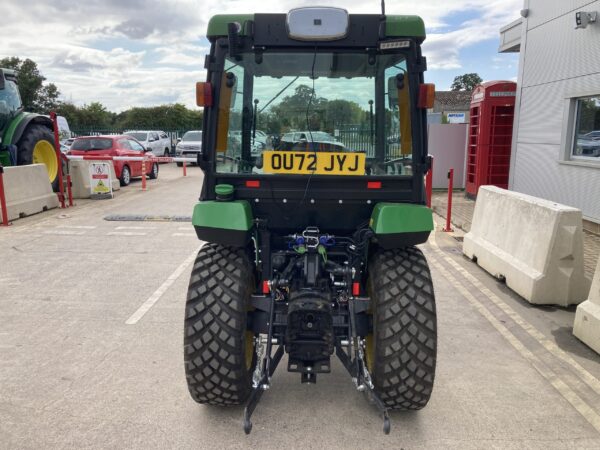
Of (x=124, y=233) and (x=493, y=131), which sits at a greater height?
(x=493, y=131)

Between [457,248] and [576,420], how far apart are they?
4.97 meters

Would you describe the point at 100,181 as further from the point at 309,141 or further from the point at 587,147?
the point at 587,147

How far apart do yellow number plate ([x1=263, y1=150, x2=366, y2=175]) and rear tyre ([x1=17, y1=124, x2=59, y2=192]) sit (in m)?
10.2

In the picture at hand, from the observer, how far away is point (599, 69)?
8.45m

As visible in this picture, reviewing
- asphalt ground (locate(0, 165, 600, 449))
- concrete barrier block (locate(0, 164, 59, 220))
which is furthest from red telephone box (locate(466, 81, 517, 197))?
concrete barrier block (locate(0, 164, 59, 220))

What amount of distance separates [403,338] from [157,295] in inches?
146

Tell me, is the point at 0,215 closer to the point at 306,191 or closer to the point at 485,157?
the point at 306,191

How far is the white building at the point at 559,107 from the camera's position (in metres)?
8.73

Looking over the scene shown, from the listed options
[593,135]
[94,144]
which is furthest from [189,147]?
[593,135]

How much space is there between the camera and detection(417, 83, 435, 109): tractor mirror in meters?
3.12

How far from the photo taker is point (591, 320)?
4.42 m

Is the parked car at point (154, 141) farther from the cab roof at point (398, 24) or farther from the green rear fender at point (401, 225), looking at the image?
the green rear fender at point (401, 225)

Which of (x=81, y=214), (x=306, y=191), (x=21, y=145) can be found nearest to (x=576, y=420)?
(x=306, y=191)

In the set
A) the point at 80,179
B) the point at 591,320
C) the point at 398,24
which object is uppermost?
the point at 398,24
